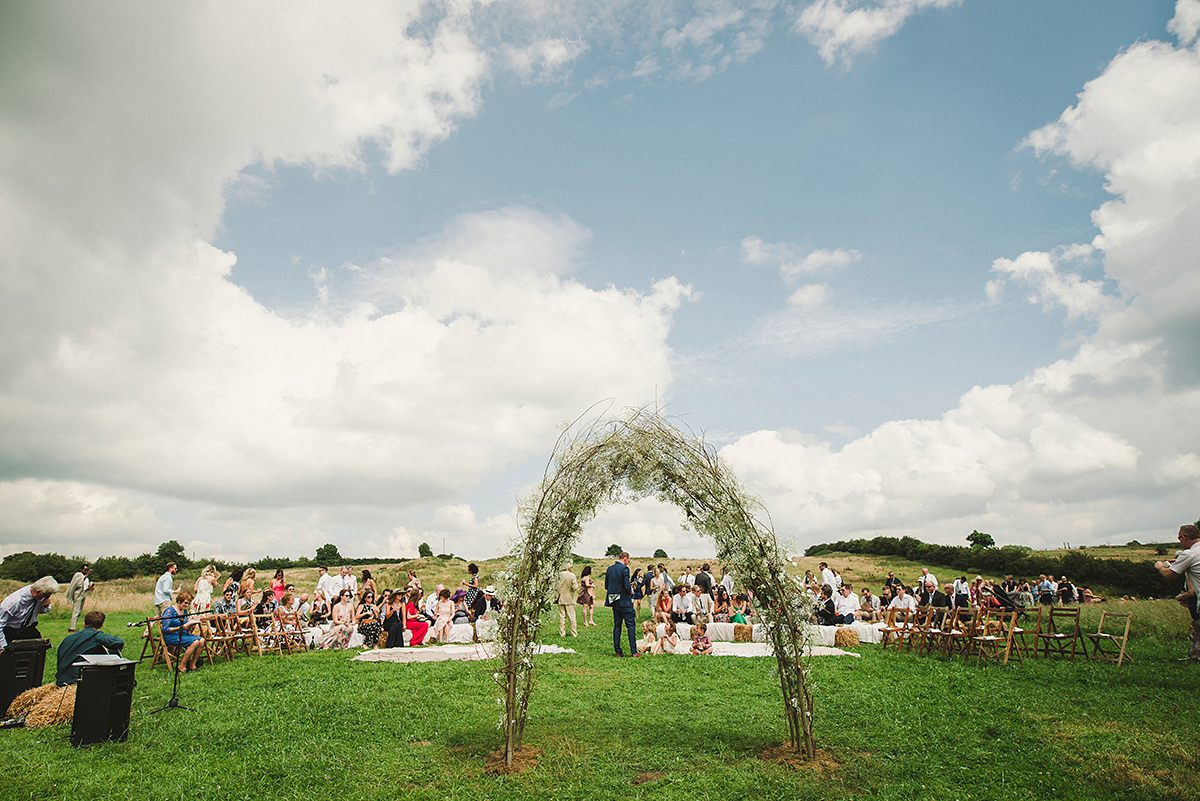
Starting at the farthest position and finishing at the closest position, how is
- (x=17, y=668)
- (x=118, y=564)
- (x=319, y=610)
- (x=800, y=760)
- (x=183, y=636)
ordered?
(x=118, y=564), (x=319, y=610), (x=183, y=636), (x=17, y=668), (x=800, y=760)

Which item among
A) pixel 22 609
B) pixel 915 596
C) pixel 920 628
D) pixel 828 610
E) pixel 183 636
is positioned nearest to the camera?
pixel 22 609

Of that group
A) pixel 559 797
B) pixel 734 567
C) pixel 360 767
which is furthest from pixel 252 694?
pixel 734 567

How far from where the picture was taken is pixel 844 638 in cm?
1479

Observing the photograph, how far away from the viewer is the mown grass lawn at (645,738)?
6129mm

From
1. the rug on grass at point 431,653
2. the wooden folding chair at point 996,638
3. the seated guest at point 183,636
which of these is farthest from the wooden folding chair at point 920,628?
the seated guest at point 183,636

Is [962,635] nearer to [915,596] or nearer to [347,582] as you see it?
[915,596]

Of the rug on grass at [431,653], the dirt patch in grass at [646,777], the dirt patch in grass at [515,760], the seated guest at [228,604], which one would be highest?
the seated guest at [228,604]

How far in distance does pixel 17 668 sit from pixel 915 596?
1979cm

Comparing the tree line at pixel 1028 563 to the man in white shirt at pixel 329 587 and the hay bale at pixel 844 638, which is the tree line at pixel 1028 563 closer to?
the hay bale at pixel 844 638

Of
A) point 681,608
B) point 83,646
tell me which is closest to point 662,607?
point 681,608

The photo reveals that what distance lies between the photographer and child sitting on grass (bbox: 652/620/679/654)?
46.0ft

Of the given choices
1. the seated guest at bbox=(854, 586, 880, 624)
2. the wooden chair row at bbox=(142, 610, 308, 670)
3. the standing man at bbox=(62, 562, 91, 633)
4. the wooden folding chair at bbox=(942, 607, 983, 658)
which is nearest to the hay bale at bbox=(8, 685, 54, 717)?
the wooden chair row at bbox=(142, 610, 308, 670)

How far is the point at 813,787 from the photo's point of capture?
20.0 feet

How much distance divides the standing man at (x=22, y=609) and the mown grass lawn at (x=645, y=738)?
6.50ft
